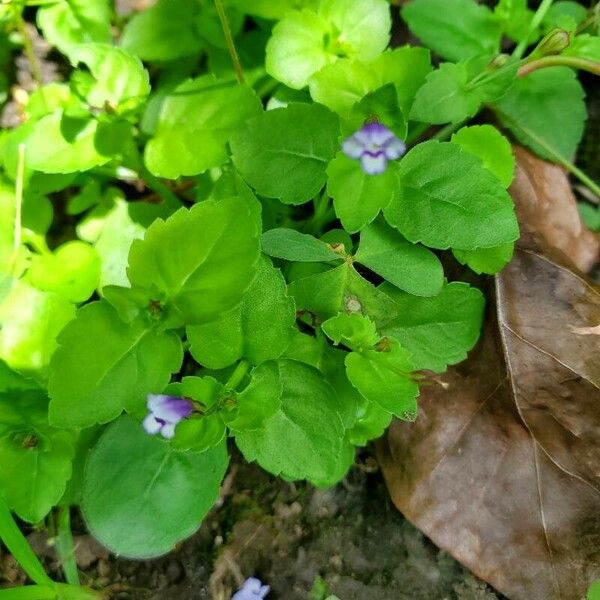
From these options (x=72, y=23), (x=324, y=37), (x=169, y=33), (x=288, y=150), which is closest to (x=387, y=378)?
(x=288, y=150)

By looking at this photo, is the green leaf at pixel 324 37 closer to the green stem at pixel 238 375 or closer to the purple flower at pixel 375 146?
the purple flower at pixel 375 146

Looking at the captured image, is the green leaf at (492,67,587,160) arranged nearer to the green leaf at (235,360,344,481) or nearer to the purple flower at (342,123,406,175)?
the purple flower at (342,123,406,175)

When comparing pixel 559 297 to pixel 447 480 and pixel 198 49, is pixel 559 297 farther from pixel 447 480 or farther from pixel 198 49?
pixel 198 49

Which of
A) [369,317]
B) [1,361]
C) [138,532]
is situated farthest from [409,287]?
[1,361]

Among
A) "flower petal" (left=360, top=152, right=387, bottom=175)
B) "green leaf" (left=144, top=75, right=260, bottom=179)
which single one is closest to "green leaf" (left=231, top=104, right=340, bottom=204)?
"green leaf" (left=144, top=75, right=260, bottom=179)

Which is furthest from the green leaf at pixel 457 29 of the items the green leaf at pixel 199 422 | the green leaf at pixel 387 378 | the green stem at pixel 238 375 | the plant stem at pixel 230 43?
the green leaf at pixel 199 422

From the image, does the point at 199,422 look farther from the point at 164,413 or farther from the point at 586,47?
the point at 586,47
